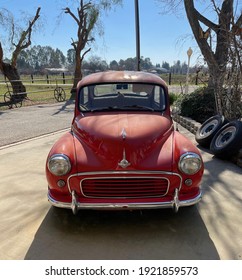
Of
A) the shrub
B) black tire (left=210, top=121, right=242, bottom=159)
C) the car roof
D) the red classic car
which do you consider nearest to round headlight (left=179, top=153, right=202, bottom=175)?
the red classic car

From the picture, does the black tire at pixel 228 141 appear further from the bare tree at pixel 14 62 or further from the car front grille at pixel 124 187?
the bare tree at pixel 14 62

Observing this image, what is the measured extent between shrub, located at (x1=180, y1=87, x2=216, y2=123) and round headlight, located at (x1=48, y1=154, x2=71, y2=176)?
6.17 metres

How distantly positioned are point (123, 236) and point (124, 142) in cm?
105

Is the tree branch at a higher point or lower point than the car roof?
higher

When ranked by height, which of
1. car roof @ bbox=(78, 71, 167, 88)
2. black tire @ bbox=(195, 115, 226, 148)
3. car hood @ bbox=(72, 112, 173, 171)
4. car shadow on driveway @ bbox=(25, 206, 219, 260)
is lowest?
car shadow on driveway @ bbox=(25, 206, 219, 260)

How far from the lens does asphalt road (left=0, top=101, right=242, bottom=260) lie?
2.61 m

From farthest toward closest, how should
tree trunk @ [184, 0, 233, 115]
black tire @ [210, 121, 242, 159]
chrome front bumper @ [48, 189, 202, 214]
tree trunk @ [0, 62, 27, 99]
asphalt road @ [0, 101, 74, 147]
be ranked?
tree trunk @ [0, 62, 27, 99]
asphalt road @ [0, 101, 74, 147]
tree trunk @ [184, 0, 233, 115]
black tire @ [210, 121, 242, 159]
chrome front bumper @ [48, 189, 202, 214]

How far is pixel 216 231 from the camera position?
291cm

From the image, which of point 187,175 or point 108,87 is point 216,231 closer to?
point 187,175

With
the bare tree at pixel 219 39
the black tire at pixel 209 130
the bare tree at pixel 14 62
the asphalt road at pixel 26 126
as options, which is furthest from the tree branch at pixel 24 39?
the black tire at pixel 209 130

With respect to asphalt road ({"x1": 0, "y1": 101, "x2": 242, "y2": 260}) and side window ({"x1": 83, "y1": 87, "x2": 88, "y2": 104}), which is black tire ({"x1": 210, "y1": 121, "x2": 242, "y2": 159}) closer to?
asphalt road ({"x1": 0, "y1": 101, "x2": 242, "y2": 260})

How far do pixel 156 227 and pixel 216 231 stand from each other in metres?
0.67

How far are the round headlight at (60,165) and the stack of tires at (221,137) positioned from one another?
3.19m

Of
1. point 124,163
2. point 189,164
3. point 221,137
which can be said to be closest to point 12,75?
point 221,137
